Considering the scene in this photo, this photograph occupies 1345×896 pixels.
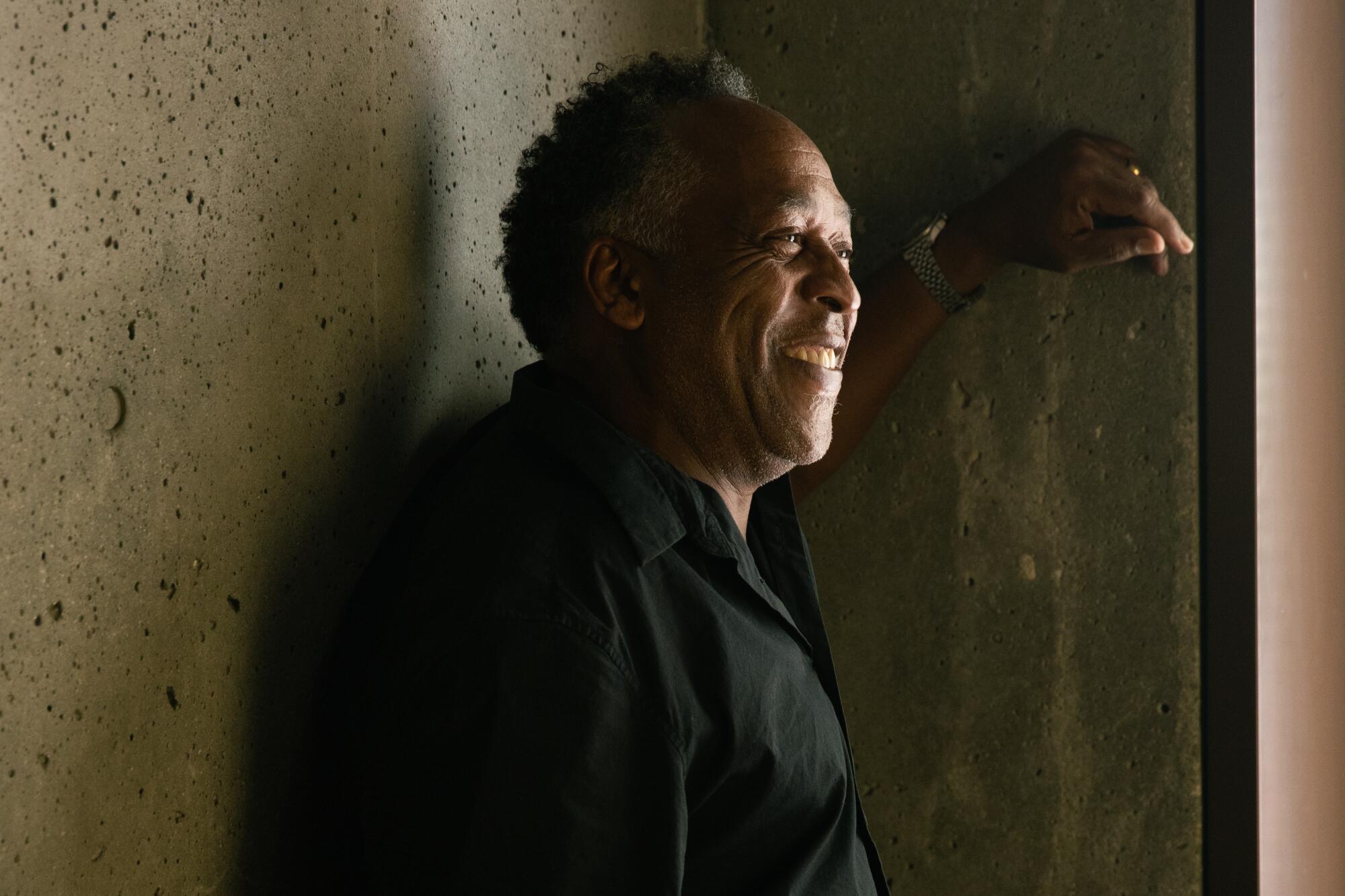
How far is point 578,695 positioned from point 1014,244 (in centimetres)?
117

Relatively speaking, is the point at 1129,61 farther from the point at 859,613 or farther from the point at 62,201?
the point at 62,201

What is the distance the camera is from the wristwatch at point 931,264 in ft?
5.91

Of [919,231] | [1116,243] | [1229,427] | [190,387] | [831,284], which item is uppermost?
[190,387]

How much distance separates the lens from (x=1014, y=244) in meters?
1.75

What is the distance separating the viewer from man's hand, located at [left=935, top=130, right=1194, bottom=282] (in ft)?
5.63

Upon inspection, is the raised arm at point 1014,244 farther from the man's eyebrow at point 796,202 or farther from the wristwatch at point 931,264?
the man's eyebrow at point 796,202

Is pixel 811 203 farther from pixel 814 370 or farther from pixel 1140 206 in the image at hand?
pixel 1140 206

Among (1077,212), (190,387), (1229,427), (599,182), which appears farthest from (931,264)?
(190,387)

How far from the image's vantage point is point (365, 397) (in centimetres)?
112

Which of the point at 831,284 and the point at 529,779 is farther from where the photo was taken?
the point at 831,284

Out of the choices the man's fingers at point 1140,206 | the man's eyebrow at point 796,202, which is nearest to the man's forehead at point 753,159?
the man's eyebrow at point 796,202

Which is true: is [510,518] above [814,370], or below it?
above

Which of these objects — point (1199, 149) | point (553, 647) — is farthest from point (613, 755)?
point (1199, 149)

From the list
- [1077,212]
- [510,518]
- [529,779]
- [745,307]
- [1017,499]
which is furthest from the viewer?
[1017,499]
